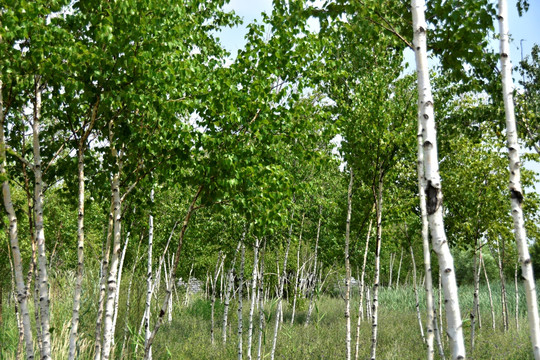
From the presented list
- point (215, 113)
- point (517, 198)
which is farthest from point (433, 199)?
point (215, 113)

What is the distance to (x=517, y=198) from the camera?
4484 mm

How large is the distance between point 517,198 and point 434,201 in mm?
891

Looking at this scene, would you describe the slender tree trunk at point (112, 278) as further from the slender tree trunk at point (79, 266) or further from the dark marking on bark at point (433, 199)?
the dark marking on bark at point (433, 199)

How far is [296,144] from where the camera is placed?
752 centimetres

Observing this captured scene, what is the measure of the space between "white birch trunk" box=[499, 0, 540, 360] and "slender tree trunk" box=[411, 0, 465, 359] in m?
0.65

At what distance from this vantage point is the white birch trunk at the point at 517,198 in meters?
4.25

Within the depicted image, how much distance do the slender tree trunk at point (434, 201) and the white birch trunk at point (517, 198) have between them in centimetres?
65

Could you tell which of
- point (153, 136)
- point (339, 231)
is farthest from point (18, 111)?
point (339, 231)

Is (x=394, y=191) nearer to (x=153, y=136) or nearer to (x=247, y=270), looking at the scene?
(x=153, y=136)

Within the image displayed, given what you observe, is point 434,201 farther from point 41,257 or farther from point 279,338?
point 279,338

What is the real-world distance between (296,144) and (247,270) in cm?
2404

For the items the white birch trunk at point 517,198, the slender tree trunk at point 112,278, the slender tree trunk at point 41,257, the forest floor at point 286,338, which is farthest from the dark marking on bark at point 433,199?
the forest floor at point 286,338

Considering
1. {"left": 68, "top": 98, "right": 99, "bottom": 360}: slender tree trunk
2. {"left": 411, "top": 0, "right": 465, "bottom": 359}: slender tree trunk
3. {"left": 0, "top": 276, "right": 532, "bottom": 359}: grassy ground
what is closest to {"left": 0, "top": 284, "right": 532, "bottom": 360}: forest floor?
{"left": 0, "top": 276, "right": 532, "bottom": 359}: grassy ground

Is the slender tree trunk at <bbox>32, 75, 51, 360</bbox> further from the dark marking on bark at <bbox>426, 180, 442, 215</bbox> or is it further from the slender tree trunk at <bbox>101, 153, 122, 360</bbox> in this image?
the dark marking on bark at <bbox>426, 180, 442, 215</bbox>
